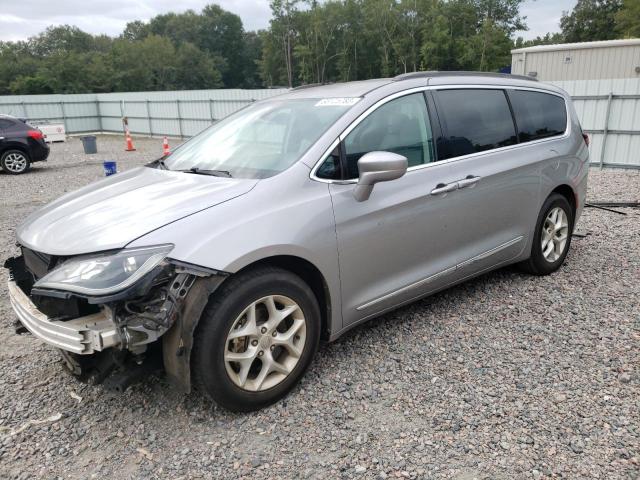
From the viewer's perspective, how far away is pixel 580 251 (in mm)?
5488

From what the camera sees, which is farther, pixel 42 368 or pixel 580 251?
pixel 580 251

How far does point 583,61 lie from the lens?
1516cm

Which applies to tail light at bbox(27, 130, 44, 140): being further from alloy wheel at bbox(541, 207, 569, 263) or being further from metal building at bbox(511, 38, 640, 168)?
alloy wheel at bbox(541, 207, 569, 263)

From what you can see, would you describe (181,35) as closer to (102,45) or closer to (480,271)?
(102,45)

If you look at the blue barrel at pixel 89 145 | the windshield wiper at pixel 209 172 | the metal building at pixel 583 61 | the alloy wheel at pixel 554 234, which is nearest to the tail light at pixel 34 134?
the blue barrel at pixel 89 145

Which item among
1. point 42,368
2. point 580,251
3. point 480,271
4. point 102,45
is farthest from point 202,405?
point 102,45

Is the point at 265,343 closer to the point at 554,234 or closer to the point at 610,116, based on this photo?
the point at 554,234

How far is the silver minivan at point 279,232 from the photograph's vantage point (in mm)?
2475

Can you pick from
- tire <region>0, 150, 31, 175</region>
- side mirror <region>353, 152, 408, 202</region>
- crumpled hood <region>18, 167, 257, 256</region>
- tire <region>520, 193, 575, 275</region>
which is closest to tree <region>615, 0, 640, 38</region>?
tire <region>0, 150, 31, 175</region>

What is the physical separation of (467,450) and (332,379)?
937 mm

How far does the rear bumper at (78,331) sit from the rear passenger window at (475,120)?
245 centimetres

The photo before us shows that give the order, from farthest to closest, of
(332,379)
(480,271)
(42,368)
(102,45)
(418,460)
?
(102,45) → (480,271) → (42,368) → (332,379) → (418,460)

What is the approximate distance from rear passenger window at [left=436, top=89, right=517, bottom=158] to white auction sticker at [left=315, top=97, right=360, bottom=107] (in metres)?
0.72

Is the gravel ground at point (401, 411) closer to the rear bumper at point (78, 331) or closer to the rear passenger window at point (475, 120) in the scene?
the rear bumper at point (78, 331)
